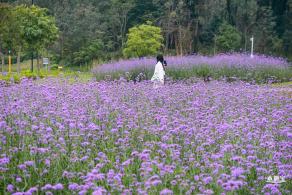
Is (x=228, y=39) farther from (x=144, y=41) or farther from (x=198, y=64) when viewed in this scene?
(x=198, y=64)

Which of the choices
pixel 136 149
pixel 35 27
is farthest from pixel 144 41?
pixel 136 149

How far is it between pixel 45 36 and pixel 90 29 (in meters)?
11.7

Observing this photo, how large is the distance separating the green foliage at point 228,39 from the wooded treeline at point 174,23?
0.25 metres

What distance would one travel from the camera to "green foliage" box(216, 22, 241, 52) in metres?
34.5

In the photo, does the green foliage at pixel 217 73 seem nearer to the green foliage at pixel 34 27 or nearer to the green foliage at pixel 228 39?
the green foliage at pixel 34 27

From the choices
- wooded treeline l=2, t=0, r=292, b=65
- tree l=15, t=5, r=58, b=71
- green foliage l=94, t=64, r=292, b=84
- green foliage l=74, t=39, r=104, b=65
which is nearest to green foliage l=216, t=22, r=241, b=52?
wooded treeline l=2, t=0, r=292, b=65

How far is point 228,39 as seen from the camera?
34719 millimetres

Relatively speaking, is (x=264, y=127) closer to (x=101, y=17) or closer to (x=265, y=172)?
(x=265, y=172)

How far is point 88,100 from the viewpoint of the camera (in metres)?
7.43

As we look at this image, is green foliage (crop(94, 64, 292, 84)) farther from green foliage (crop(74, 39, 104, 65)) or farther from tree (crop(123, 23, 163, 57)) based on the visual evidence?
green foliage (crop(74, 39, 104, 65))

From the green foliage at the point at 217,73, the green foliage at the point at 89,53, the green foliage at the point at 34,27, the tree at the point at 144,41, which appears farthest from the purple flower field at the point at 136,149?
the green foliage at the point at 89,53

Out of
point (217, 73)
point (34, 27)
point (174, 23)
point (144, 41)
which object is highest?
point (174, 23)

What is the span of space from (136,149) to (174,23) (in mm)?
32059

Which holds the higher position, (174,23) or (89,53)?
(174,23)
